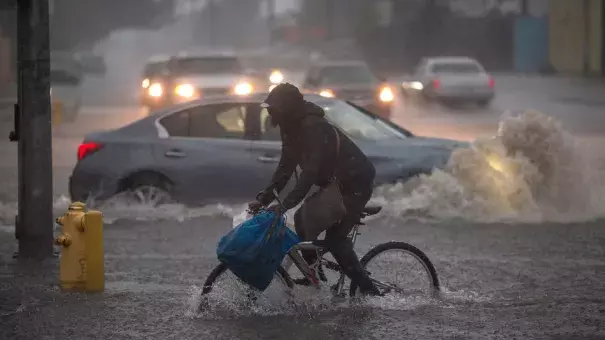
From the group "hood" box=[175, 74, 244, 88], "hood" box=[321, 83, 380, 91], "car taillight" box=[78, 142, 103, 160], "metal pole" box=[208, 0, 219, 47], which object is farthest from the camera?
"metal pole" box=[208, 0, 219, 47]

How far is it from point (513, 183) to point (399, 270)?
509 cm

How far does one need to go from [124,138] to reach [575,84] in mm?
39283

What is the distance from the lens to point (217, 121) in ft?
42.9

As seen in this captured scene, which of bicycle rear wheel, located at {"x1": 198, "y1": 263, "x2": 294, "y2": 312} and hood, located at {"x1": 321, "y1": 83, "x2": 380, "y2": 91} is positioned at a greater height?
hood, located at {"x1": 321, "y1": 83, "x2": 380, "y2": 91}

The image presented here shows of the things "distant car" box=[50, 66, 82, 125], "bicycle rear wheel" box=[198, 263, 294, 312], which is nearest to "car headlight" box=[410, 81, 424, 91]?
"distant car" box=[50, 66, 82, 125]

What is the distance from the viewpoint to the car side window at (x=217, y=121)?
42.7 feet

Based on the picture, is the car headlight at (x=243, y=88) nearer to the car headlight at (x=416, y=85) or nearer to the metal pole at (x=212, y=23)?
the car headlight at (x=416, y=85)

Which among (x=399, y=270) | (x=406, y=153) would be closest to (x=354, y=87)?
(x=406, y=153)

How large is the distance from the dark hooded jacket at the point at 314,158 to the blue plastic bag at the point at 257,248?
0.16 metres

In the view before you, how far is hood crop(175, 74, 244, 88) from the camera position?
83.9ft

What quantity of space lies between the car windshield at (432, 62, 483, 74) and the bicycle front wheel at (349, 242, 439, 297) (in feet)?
99.3

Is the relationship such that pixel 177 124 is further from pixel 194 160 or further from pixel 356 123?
pixel 356 123

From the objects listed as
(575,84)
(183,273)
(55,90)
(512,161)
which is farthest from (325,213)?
(575,84)

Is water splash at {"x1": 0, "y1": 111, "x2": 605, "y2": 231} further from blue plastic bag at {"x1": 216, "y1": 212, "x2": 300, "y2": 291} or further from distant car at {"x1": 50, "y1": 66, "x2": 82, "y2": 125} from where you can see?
distant car at {"x1": 50, "y1": 66, "x2": 82, "y2": 125}
